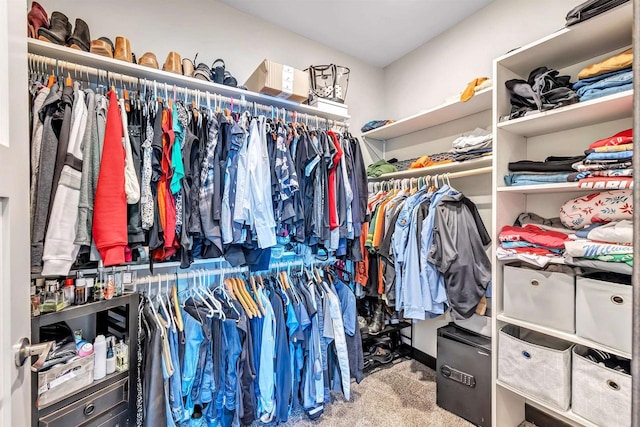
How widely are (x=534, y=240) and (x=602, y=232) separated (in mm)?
282

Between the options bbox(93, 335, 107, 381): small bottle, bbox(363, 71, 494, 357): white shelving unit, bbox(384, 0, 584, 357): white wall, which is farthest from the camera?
bbox(363, 71, 494, 357): white shelving unit

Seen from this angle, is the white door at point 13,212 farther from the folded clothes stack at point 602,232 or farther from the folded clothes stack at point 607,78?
the folded clothes stack at point 607,78

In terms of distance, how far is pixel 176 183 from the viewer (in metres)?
1.40

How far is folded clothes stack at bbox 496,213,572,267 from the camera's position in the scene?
1.44m

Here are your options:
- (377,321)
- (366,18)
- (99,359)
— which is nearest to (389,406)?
(377,321)

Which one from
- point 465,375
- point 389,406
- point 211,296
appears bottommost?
point 389,406

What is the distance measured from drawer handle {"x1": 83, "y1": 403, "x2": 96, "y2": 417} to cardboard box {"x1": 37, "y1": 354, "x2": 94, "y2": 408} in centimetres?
9

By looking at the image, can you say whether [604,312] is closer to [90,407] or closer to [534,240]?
[534,240]

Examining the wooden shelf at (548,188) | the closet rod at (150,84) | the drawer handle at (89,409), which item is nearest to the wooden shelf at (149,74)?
the closet rod at (150,84)

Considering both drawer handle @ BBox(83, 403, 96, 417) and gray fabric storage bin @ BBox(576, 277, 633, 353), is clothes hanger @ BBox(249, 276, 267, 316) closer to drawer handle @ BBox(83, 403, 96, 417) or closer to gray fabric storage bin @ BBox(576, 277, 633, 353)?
drawer handle @ BBox(83, 403, 96, 417)

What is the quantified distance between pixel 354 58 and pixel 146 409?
124 inches

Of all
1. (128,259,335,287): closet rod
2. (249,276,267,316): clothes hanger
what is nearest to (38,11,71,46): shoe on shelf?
(128,259,335,287): closet rod

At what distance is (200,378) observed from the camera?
1.53 m

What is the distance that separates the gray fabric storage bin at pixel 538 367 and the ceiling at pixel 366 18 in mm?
2322
